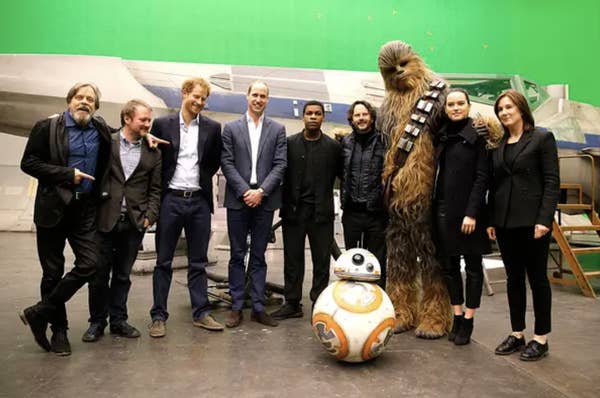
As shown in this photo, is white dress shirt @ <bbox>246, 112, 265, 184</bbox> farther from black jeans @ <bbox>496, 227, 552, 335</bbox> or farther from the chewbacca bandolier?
black jeans @ <bbox>496, 227, 552, 335</bbox>

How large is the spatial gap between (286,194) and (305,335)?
38.1 inches

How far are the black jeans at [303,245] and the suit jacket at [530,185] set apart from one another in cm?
119

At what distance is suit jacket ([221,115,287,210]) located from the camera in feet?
10.9

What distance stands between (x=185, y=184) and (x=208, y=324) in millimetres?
942

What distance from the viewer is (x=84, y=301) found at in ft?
13.7

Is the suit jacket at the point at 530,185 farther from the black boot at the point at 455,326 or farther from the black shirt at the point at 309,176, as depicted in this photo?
the black shirt at the point at 309,176

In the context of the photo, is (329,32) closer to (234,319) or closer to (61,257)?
(234,319)

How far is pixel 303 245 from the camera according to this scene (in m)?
3.60

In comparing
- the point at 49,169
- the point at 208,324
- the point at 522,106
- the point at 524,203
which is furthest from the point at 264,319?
the point at 522,106

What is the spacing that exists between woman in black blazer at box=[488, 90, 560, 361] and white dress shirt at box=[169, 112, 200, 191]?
1.80 m

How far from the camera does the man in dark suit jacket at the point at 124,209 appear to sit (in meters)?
2.99

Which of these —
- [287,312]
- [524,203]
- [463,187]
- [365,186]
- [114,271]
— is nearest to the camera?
[524,203]

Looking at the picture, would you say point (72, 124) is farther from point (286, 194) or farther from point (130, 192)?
point (286, 194)

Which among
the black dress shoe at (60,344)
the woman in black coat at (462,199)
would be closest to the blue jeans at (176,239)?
the black dress shoe at (60,344)
